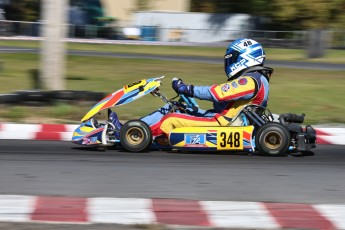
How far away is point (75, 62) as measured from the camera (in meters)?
17.2

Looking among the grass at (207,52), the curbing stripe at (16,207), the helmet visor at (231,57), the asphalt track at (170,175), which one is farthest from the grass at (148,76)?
the grass at (207,52)

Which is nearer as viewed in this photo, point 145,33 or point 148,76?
point 148,76

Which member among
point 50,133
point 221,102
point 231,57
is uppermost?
point 231,57

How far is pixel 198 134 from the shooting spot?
695 cm

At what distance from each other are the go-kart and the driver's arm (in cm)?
18

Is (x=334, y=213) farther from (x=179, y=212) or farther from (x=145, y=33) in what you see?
(x=145, y=33)

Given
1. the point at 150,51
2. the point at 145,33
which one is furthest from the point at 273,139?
the point at 145,33

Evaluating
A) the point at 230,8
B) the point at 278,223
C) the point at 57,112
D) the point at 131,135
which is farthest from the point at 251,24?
the point at 278,223

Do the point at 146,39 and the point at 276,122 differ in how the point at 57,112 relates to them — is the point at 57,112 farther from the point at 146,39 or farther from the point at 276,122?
the point at 146,39

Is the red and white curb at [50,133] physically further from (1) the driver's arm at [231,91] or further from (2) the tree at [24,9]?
(2) the tree at [24,9]

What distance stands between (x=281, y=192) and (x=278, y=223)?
0.97m

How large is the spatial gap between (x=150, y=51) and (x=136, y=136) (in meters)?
19.8

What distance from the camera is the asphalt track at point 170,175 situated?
17.7 feet

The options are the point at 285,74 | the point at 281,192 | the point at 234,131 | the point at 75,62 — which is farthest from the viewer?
the point at 75,62
